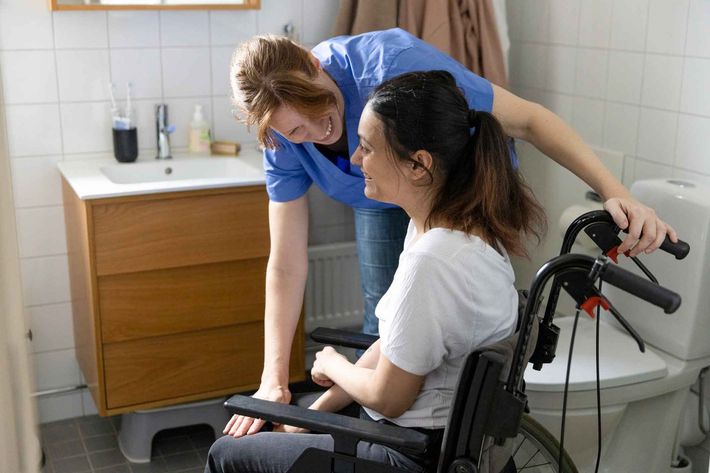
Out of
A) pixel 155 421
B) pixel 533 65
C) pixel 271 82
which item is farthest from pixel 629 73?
pixel 155 421

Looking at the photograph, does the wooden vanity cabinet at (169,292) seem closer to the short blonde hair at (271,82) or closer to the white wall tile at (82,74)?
the white wall tile at (82,74)

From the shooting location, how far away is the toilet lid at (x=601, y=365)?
2.04 metres

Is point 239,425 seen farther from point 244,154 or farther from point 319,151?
point 244,154

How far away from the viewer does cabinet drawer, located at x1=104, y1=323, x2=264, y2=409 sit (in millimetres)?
2500

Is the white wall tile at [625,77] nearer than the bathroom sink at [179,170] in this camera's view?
Yes

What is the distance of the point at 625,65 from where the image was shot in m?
2.47

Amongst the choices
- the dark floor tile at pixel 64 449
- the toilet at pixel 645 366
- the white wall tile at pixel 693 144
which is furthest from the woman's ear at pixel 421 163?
the dark floor tile at pixel 64 449

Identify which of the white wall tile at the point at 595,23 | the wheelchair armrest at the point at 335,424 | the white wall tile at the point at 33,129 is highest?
the white wall tile at the point at 595,23

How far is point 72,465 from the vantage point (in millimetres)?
2607

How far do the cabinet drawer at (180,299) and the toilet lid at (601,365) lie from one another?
0.87 m

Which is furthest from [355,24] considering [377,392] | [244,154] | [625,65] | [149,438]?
[377,392]

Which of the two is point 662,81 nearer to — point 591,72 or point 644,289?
point 591,72

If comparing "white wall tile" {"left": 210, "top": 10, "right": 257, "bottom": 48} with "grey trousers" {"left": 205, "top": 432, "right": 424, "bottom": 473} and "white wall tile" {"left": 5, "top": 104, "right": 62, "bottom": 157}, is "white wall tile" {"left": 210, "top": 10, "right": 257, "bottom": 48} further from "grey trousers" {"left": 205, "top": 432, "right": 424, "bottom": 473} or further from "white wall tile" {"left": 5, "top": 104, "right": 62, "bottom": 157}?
"grey trousers" {"left": 205, "top": 432, "right": 424, "bottom": 473}

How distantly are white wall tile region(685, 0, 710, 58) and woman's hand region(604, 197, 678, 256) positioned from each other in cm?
94
